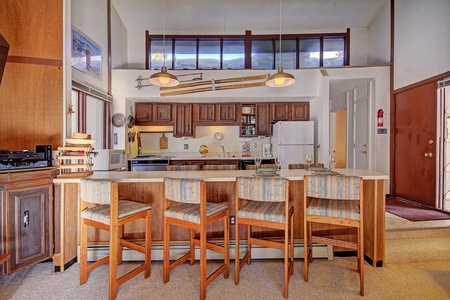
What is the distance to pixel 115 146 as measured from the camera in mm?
4801

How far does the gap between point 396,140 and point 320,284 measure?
361 cm

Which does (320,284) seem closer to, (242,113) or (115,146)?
(242,113)

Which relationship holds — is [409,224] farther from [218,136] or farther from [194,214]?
[218,136]

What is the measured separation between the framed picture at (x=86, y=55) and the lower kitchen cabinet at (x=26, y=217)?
2.39m

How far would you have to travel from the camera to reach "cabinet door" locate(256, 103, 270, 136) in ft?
17.4

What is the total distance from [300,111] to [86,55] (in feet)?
14.4


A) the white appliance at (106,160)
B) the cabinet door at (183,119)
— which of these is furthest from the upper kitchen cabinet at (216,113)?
the white appliance at (106,160)

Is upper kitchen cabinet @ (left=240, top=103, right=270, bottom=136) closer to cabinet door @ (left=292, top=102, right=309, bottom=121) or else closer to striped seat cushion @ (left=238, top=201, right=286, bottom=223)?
cabinet door @ (left=292, top=102, right=309, bottom=121)

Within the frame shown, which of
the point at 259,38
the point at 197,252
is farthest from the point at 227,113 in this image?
the point at 197,252

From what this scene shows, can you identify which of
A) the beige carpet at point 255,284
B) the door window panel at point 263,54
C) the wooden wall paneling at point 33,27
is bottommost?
the beige carpet at point 255,284

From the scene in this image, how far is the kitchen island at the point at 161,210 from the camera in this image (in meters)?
2.22

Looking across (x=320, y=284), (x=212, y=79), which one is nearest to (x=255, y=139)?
(x=212, y=79)

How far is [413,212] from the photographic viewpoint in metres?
3.37

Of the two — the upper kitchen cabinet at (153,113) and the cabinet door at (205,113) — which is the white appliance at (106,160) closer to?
the upper kitchen cabinet at (153,113)
